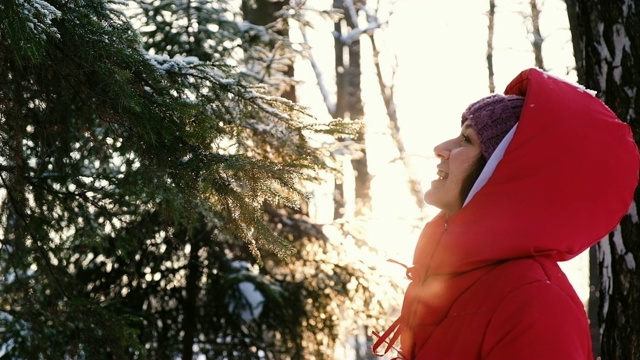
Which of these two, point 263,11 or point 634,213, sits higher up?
point 263,11

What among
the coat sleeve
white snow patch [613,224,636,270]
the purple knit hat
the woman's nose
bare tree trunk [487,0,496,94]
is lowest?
the coat sleeve

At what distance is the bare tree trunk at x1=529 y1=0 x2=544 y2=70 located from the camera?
15213 mm

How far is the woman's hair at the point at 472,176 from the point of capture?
7.54 feet

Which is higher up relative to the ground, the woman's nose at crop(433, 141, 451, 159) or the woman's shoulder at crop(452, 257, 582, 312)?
the woman's nose at crop(433, 141, 451, 159)

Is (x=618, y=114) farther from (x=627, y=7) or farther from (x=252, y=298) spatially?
(x=252, y=298)

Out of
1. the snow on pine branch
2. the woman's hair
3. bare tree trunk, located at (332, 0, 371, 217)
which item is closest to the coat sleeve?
the woman's hair

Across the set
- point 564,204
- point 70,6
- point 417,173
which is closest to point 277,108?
point 70,6

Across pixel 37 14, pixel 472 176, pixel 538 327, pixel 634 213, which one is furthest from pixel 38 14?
pixel 634 213

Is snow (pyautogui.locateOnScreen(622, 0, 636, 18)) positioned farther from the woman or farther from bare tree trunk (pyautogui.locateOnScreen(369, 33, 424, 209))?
bare tree trunk (pyautogui.locateOnScreen(369, 33, 424, 209))

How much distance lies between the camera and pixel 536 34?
50.8 feet

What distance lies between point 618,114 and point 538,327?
223 cm

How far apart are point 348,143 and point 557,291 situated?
4.17m

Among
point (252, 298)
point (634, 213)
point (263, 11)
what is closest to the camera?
point (634, 213)

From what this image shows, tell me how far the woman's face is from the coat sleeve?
1.44 ft
